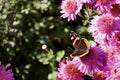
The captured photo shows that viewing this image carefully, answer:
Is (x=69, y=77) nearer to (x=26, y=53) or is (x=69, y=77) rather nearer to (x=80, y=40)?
(x=80, y=40)

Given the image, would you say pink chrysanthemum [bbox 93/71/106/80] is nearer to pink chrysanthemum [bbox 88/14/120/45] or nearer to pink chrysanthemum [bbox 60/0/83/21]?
pink chrysanthemum [bbox 88/14/120/45]

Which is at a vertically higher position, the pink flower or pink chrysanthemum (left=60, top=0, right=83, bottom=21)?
pink chrysanthemum (left=60, top=0, right=83, bottom=21)

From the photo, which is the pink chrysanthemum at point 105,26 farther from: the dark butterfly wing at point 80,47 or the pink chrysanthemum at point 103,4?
the dark butterfly wing at point 80,47

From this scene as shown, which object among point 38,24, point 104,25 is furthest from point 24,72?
point 104,25

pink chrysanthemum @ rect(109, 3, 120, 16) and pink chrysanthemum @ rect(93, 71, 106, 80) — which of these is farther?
pink chrysanthemum @ rect(109, 3, 120, 16)

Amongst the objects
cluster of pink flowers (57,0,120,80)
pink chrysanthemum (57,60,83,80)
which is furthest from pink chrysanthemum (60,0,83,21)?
pink chrysanthemum (57,60,83,80)

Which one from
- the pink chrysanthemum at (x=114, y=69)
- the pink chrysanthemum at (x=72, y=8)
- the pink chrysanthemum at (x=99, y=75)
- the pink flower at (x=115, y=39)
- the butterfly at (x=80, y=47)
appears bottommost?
the pink chrysanthemum at (x=99, y=75)

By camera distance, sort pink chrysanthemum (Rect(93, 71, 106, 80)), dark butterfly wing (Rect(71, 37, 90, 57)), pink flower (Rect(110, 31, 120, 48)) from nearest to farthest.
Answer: dark butterfly wing (Rect(71, 37, 90, 57)) < pink chrysanthemum (Rect(93, 71, 106, 80)) < pink flower (Rect(110, 31, 120, 48))

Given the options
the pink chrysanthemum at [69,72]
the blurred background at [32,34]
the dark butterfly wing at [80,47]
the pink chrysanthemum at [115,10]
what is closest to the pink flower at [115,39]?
the pink chrysanthemum at [115,10]
